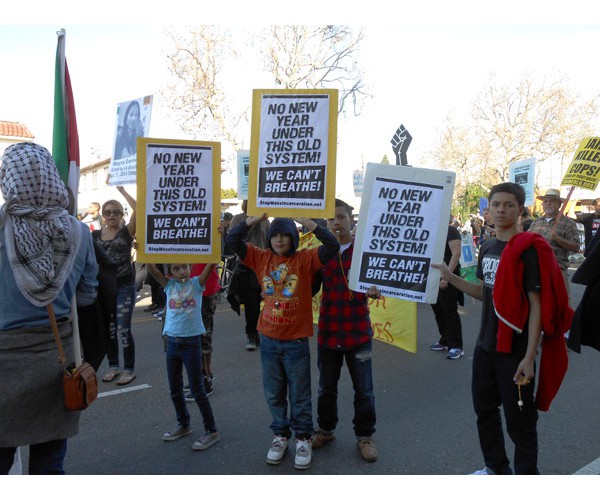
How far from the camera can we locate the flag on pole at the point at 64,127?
2863 mm

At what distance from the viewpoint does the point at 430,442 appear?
3.92 metres

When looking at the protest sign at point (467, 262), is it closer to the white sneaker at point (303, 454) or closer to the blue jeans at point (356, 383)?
the blue jeans at point (356, 383)

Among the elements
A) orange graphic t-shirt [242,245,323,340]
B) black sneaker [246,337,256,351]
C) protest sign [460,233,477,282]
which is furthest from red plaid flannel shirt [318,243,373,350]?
protest sign [460,233,477,282]

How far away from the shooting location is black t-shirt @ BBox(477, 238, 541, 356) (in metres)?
2.79

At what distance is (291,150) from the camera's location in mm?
3570

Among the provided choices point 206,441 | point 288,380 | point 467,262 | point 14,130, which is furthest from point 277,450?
point 14,130

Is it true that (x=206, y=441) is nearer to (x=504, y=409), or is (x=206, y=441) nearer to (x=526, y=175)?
(x=504, y=409)

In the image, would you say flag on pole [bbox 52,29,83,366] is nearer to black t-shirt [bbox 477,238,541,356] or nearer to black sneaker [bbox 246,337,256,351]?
black t-shirt [bbox 477,238,541,356]

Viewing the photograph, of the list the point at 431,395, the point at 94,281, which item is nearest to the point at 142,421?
the point at 94,281

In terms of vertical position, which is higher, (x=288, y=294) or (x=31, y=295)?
(x=31, y=295)

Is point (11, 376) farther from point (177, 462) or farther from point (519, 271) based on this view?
point (519, 271)

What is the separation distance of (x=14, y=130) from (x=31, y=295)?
3517cm

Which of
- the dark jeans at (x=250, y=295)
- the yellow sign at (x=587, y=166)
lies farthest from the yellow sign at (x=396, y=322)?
the yellow sign at (x=587, y=166)

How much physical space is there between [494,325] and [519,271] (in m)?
0.36
